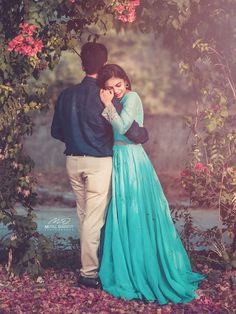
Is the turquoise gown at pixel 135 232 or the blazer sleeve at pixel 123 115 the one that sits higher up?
the blazer sleeve at pixel 123 115

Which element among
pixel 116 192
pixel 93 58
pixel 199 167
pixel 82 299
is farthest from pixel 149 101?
pixel 82 299

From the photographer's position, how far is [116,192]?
533cm

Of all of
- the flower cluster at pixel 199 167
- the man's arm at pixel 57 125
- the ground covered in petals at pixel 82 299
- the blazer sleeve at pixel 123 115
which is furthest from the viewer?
the flower cluster at pixel 199 167

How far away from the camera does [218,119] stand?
5.88m

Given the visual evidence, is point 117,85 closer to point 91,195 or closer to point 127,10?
point 127,10

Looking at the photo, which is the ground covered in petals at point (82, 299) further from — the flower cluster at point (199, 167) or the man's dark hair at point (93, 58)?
the man's dark hair at point (93, 58)

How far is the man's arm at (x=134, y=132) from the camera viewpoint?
5270mm

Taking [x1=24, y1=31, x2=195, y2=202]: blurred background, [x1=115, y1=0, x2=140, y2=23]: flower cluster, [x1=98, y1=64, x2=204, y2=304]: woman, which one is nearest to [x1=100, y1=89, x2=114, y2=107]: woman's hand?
[x1=98, y1=64, x2=204, y2=304]: woman

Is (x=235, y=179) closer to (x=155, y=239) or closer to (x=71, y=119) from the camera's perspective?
(x=155, y=239)

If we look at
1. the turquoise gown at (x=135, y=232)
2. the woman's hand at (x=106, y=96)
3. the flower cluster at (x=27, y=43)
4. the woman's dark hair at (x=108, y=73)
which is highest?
the flower cluster at (x=27, y=43)

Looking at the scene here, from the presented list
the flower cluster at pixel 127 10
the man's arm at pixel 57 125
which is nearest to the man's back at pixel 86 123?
the man's arm at pixel 57 125

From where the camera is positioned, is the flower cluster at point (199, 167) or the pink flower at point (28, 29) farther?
the flower cluster at point (199, 167)

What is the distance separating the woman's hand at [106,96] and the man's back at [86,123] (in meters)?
0.03

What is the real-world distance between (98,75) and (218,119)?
1121mm
